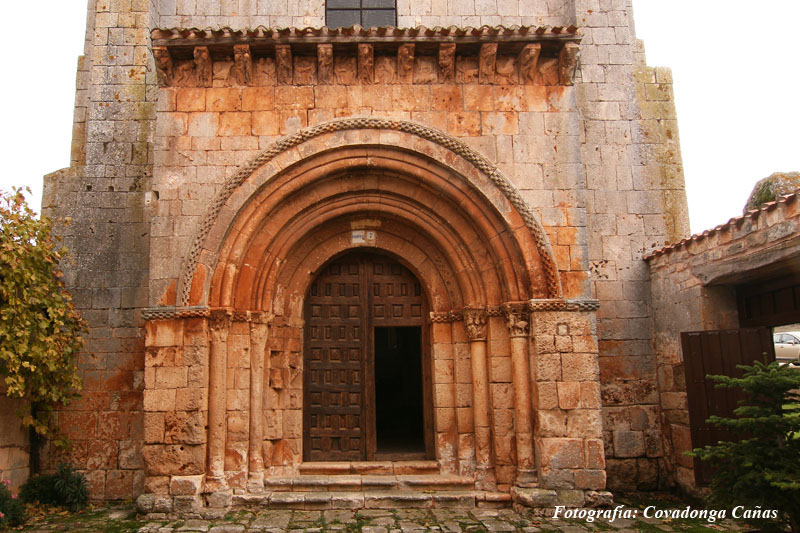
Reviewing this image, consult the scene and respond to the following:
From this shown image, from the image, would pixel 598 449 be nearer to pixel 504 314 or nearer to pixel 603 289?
pixel 504 314

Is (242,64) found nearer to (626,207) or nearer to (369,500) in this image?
(369,500)

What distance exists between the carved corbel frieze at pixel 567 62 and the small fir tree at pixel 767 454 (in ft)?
13.4

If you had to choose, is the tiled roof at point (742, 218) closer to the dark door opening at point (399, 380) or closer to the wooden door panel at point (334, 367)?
the wooden door panel at point (334, 367)

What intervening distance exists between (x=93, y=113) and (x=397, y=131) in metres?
4.68

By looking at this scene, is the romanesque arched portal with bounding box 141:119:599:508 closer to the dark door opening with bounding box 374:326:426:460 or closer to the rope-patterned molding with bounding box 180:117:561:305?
the rope-patterned molding with bounding box 180:117:561:305

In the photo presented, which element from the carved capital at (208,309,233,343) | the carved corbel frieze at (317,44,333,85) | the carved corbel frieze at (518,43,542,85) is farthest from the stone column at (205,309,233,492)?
the carved corbel frieze at (518,43,542,85)

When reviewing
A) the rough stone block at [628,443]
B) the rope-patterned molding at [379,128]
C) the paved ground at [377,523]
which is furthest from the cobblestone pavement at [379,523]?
the rope-patterned molding at [379,128]

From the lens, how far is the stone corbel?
675 cm

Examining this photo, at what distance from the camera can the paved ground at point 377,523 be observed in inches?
224

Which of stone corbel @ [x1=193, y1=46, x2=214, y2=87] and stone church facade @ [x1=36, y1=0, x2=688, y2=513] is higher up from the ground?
stone corbel @ [x1=193, y1=46, x2=214, y2=87]

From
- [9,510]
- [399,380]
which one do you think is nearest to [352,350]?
[9,510]

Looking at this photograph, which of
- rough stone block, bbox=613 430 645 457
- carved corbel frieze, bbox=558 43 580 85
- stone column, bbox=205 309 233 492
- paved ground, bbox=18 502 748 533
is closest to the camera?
paved ground, bbox=18 502 748 533

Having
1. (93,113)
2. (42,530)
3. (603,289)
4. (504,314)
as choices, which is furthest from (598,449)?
(93,113)

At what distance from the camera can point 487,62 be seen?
6.97m
